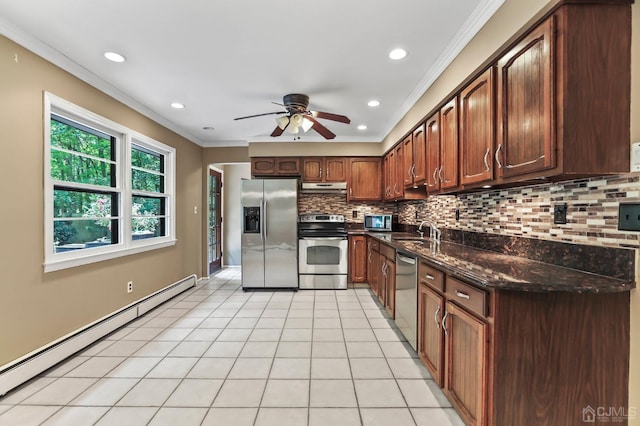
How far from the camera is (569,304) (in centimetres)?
128

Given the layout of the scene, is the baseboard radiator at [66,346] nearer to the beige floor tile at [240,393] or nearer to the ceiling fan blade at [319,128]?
the beige floor tile at [240,393]

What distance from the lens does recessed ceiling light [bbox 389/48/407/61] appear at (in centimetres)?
235

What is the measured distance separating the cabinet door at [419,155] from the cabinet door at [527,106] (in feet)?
4.19

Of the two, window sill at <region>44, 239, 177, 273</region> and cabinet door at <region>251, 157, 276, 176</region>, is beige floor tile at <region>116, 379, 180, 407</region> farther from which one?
cabinet door at <region>251, 157, 276, 176</region>

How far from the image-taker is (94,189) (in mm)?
2891

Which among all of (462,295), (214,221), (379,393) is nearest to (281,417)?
(379,393)

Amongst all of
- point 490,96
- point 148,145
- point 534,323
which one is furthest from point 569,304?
point 148,145

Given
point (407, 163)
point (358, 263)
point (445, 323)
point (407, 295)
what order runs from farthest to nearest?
point (358, 263)
point (407, 163)
point (407, 295)
point (445, 323)

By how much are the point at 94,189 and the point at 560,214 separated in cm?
380

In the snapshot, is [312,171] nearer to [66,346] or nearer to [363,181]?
[363,181]

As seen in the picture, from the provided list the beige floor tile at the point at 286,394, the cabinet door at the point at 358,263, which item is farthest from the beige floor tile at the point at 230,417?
the cabinet door at the point at 358,263

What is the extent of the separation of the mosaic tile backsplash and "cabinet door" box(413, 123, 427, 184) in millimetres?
376

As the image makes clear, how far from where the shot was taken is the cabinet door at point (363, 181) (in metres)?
5.04

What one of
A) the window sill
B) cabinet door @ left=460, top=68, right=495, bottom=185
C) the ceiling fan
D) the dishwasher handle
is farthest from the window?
cabinet door @ left=460, top=68, right=495, bottom=185
